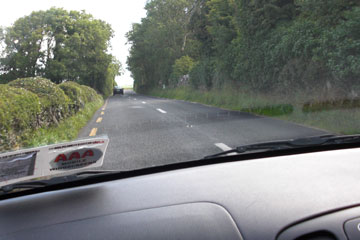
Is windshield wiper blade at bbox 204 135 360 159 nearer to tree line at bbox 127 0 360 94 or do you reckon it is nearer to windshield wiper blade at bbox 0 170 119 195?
windshield wiper blade at bbox 0 170 119 195

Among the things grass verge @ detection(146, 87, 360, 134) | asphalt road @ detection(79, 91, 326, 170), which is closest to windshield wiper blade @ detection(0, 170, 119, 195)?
asphalt road @ detection(79, 91, 326, 170)

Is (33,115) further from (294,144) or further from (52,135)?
(294,144)

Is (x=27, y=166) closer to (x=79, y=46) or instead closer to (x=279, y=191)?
(x=279, y=191)

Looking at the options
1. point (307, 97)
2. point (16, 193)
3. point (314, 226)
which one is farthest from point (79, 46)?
point (314, 226)

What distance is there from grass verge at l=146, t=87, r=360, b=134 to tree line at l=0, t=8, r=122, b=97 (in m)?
6.55

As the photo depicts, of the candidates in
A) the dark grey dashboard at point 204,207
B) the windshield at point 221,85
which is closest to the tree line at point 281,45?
the windshield at point 221,85

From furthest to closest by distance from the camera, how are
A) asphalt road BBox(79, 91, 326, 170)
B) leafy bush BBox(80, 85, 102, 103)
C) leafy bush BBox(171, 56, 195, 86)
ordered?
leafy bush BBox(171, 56, 195, 86)
leafy bush BBox(80, 85, 102, 103)
asphalt road BBox(79, 91, 326, 170)

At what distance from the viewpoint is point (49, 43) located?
10578 millimetres

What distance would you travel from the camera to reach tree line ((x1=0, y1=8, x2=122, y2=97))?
9.37 meters

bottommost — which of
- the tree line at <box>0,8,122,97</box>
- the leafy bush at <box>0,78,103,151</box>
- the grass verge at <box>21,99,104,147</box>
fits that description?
the grass verge at <box>21,99,104,147</box>

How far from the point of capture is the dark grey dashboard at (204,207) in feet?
4.81

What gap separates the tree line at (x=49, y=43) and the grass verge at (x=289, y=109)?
655 cm

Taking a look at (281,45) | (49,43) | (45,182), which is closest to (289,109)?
(281,45)

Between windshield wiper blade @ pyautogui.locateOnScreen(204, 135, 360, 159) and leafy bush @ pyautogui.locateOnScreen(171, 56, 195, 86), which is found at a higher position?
leafy bush @ pyautogui.locateOnScreen(171, 56, 195, 86)
